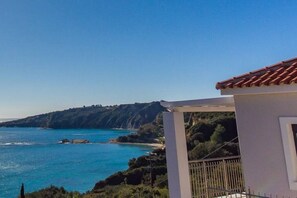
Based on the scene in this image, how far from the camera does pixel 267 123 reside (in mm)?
6852

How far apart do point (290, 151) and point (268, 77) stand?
173cm

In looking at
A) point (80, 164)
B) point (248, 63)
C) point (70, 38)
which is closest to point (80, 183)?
point (80, 164)

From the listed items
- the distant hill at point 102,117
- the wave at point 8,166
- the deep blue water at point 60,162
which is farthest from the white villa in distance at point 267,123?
the distant hill at point 102,117

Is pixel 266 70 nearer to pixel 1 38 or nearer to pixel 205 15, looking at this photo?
pixel 205 15

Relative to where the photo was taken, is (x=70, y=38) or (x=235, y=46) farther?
(x=70, y=38)

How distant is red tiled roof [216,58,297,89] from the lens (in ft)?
20.6

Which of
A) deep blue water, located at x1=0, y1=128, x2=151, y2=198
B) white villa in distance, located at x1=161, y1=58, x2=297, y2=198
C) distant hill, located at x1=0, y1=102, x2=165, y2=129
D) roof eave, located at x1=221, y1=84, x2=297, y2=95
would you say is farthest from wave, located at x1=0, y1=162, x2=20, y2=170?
roof eave, located at x1=221, y1=84, x2=297, y2=95

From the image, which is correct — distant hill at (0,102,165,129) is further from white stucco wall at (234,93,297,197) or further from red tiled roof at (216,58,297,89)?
white stucco wall at (234,93,297,197)

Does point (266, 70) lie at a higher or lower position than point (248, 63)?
lower

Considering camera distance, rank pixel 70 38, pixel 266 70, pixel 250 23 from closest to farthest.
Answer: pixel 266 70 → pixel 250 23 → pixel 70 38

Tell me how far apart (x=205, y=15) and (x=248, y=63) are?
3298mm

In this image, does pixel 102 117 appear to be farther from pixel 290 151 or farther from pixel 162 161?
pixel 290 151

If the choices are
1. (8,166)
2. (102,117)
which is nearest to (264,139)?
(8,166)

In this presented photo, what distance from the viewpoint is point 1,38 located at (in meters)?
19.7
